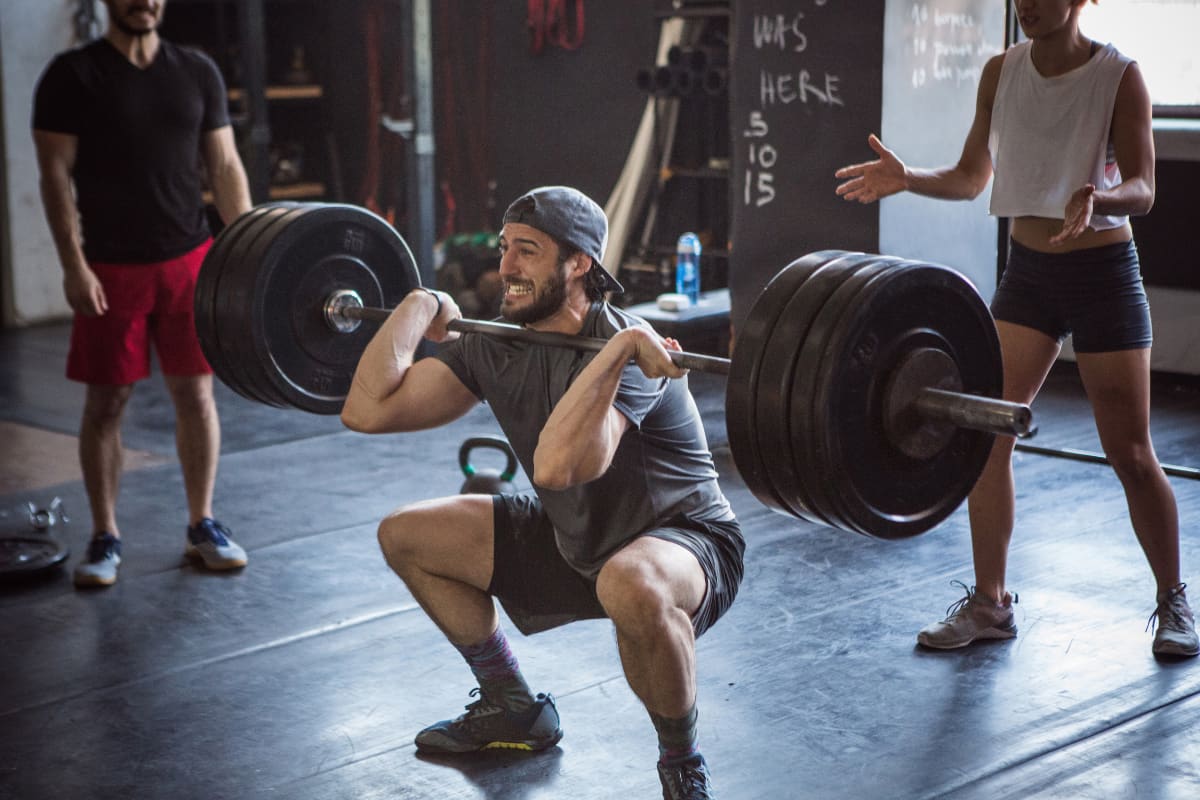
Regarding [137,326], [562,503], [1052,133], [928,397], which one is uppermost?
[1052,133]

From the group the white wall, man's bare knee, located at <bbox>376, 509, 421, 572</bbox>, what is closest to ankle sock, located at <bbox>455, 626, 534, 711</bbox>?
man's bare knee, located at <bbox>376, 509, 421, 572</bbox>

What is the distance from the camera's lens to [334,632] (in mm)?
2965

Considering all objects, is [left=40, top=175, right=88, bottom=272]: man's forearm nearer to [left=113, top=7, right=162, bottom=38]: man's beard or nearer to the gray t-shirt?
[left=113, top=7, right=162, bottom=38]: man's beard

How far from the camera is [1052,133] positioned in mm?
2512

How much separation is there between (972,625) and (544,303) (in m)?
1.10

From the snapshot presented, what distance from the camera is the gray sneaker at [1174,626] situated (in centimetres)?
264

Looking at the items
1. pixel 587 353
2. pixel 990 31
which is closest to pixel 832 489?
pixel 587 353

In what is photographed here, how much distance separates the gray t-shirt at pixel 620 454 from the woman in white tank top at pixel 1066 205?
1.72 feet

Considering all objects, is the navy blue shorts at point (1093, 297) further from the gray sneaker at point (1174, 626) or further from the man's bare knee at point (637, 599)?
the man's bare knee at point (637, 599)

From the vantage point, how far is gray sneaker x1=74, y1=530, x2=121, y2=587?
3.26 meters

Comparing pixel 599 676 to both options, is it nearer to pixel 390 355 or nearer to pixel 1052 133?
pixel 390 355

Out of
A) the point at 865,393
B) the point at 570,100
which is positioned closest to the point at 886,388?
the point at 865,393

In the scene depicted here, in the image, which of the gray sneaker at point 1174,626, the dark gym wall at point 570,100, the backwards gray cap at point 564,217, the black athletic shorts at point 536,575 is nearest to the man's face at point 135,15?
the backwards gray cap at point 564,217

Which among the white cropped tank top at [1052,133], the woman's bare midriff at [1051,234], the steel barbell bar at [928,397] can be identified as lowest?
the steel barbell bar at [928,397]
